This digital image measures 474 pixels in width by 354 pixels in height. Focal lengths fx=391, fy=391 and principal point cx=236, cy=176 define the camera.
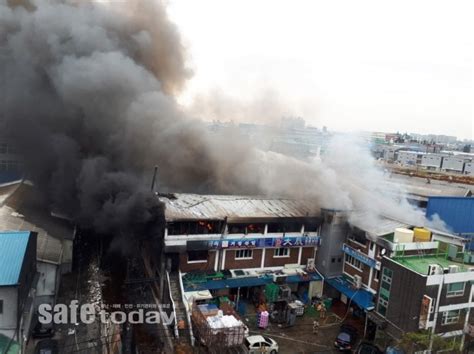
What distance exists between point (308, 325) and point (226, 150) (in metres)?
9.95

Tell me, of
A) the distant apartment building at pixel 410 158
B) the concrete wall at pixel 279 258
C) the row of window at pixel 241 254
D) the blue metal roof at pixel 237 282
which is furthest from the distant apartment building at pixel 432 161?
the blue metal roof at pixel 237 282

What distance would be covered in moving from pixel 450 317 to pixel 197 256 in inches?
331

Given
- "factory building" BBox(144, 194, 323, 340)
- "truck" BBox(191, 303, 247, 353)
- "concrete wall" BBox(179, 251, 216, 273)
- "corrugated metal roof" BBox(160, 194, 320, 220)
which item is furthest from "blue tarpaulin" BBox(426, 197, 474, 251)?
"truck" BBox(191, 303, 247, 353)

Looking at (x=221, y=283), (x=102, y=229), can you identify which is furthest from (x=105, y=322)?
(x=102, y=229)

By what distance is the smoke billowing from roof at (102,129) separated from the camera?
18.3 metres

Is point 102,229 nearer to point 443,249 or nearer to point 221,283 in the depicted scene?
point 221,283

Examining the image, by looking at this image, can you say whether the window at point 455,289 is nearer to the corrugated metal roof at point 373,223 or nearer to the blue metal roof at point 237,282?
the corrugated metal roof at point 373,223

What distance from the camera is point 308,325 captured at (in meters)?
13.7

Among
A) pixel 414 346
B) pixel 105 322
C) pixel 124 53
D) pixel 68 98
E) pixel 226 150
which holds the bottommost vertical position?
Result: pixel 105 322

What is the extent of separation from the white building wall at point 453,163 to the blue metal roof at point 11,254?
50903 millimetres

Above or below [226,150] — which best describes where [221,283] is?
below

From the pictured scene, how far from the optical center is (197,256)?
14.3 metres

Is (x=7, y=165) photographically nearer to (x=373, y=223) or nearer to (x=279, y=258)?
(x=279, y=258)

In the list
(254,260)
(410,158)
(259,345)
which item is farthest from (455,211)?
(410,158)
